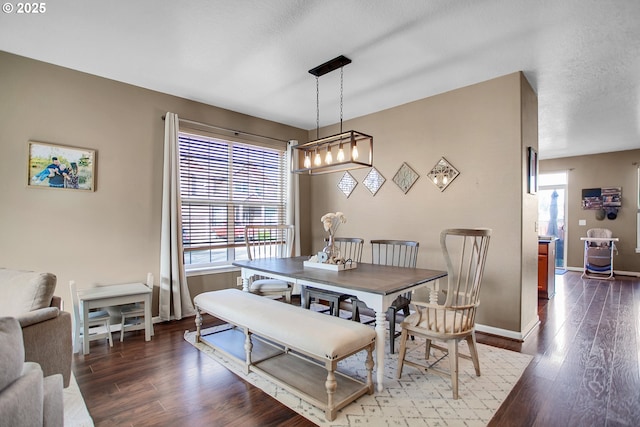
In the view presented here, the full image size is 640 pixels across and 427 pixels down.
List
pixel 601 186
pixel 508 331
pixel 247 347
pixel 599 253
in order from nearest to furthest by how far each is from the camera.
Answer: pixel 247 347
pixel 508 331
pixel 599 253
pixel 601 186

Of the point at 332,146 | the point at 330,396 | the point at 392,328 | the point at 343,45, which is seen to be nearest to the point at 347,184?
the point at 332,146

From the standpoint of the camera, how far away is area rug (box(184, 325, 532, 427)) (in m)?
1.95

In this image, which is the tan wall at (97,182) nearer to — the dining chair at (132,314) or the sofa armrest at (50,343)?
the dining chair at (132,314)

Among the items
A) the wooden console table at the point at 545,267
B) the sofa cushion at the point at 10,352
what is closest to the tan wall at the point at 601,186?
the wooden console table at the point at 545,267

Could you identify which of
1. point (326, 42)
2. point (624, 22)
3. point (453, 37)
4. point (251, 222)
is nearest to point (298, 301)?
point (251, 222)

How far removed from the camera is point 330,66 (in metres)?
3.12

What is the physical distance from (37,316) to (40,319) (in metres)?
0.03

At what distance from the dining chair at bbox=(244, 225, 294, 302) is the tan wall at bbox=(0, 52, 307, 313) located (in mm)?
943

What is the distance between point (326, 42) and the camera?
8.96ft

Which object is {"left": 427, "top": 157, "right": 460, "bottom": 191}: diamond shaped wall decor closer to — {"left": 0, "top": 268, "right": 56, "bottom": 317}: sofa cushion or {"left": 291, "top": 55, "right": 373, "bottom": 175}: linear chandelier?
{"left": 291, "top": 55, "right": 373, "bottom": 175}: linear chandelier

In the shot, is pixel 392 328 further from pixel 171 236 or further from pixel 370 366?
pixel 171 236

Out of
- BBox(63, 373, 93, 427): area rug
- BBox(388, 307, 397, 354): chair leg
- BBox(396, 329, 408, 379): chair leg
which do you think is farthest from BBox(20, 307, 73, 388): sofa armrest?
BBox(388, 307, 397, 354): chair leg

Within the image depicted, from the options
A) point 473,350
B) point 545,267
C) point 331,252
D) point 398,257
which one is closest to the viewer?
point 473,350

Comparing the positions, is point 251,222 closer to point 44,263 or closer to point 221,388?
point 44,263
